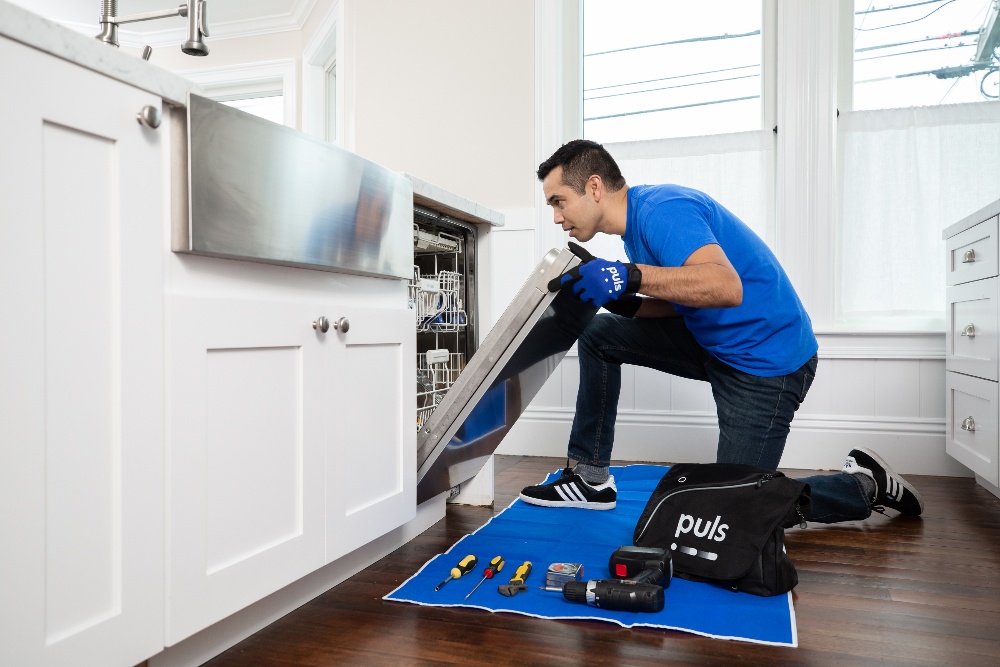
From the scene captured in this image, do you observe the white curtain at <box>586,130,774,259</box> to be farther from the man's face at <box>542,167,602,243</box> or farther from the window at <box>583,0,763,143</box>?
the man's face at <box>542,167,602,243</box>

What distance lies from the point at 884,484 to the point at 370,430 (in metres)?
1.58

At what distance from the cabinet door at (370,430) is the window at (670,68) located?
7.03 feet

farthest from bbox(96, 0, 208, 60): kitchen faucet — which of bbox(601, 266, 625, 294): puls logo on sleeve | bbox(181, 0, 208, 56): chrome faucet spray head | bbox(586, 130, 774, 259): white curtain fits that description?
bbox(586, 130, 774, 259): white curtain

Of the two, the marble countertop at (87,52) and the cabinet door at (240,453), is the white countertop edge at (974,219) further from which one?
the marble countertop at (87,52)

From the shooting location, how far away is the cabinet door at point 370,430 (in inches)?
61.4

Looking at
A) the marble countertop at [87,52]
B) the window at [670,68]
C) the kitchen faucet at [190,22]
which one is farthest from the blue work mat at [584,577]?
the window at [670,68]

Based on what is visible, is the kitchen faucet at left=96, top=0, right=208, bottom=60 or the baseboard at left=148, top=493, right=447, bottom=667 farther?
the kitchen faucet at left=96, top=0, right=208, bottom=60

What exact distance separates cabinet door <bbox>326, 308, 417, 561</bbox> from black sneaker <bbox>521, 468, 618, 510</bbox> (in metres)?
0.64

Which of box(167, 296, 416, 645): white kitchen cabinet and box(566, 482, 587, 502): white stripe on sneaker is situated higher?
box(167, 296, 416, 645): white kitchen cabinet

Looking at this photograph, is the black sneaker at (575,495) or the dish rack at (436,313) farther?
the black sneaker at (575,495)

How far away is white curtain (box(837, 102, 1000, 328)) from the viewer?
3045 mm

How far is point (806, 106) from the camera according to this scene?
3.22 m

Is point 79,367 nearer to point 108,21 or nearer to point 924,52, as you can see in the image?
point 108,21

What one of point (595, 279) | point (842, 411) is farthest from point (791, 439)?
point (595, 279)
